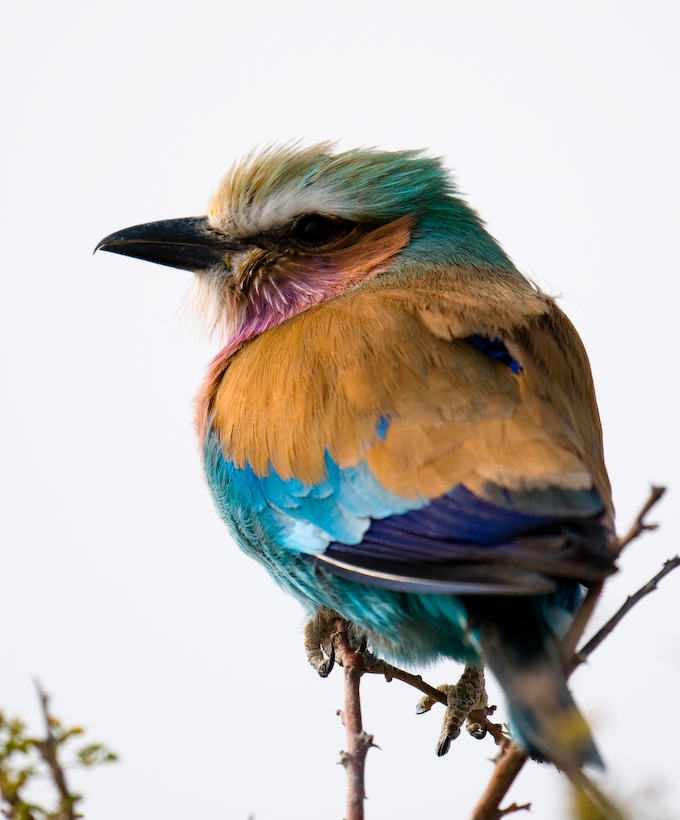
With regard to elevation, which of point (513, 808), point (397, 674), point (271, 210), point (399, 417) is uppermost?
point (271, 210)

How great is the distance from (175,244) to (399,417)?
79.8 inches

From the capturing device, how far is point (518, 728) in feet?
7.09

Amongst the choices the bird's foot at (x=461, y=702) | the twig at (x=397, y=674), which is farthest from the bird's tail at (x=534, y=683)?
the bird's foot at (x=461, y=702)

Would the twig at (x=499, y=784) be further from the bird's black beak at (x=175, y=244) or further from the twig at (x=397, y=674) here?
the bird's black beak at (x=175, y=244)

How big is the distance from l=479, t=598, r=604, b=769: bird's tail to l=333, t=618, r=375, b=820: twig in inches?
15.2

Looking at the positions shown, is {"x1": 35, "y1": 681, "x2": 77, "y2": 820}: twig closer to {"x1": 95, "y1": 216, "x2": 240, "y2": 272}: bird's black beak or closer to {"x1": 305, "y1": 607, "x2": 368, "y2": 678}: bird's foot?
{"x1": 305, "y1": 607, "x2": 368, "y2": 678}: bird's foot

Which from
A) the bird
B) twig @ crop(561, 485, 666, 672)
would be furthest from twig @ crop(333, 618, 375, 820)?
twig @ crop(561, 485, 666, 672)

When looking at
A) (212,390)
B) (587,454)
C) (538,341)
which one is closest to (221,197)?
(212,390)

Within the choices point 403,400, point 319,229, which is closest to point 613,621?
point 403,400

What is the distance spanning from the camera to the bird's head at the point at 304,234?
416 cm

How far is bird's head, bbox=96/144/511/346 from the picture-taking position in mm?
4160

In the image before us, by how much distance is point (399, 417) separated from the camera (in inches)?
116

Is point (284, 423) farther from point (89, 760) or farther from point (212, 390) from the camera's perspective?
point (89, 760)

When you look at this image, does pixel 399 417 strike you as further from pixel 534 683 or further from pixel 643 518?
pixel 643 518
